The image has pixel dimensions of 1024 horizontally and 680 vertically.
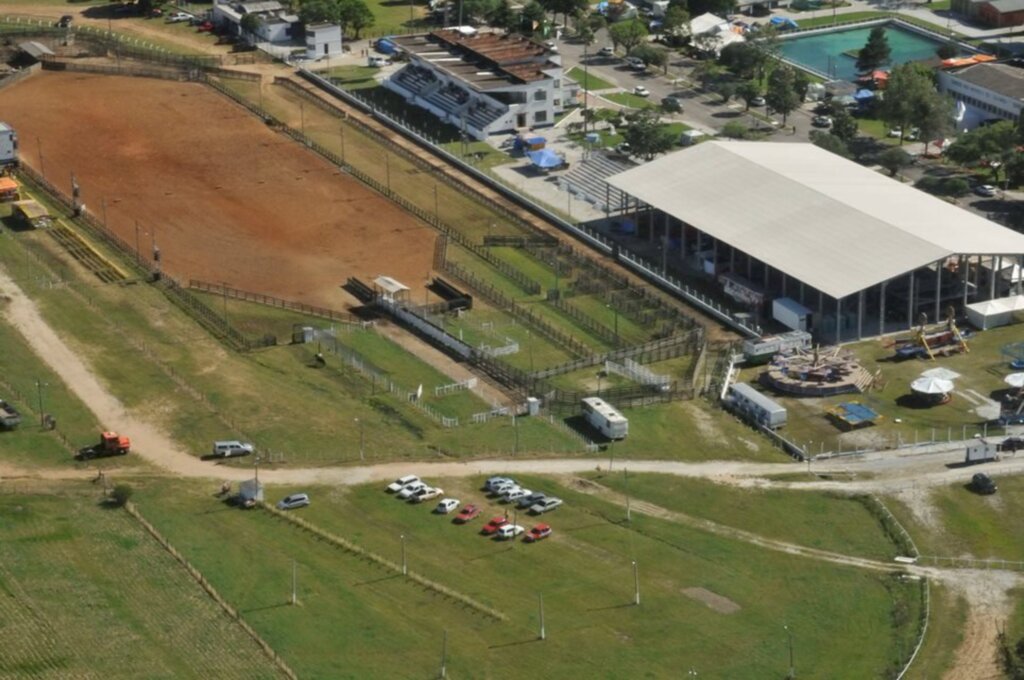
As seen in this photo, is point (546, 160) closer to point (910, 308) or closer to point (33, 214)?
point (33, 214)

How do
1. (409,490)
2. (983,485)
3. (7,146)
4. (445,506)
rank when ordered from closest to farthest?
(445,506)
(409,490)
(983,485)
(7,146)

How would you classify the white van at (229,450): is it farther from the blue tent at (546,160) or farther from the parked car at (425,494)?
the blue tent at (546,160)

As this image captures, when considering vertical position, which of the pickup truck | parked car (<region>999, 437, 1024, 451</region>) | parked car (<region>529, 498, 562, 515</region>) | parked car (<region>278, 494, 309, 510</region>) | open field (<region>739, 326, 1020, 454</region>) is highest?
the pickup truck

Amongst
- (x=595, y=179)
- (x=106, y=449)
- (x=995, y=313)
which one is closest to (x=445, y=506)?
(x=106, y=449)

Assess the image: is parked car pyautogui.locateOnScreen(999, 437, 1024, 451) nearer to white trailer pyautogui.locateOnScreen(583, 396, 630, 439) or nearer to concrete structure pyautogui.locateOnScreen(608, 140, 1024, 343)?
concrete structure pyautogui.locateOnScreen(608, 140, 1024, 343)

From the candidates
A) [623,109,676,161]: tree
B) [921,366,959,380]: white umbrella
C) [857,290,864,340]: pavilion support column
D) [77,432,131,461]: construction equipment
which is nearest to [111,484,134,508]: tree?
[77,432,131,461]: construction equipment

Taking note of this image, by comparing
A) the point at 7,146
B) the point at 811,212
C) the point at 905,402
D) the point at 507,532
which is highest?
the point at 811,212
